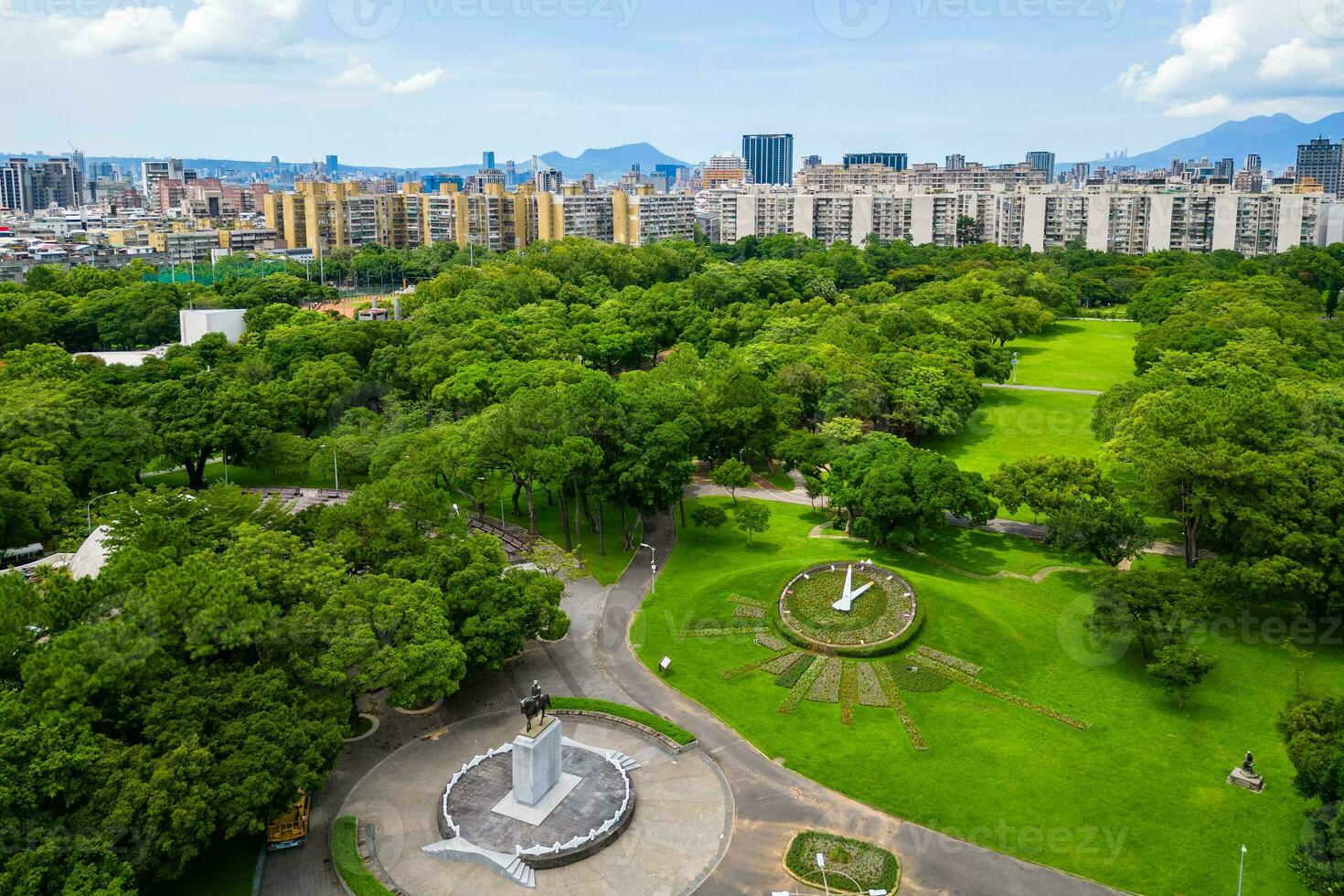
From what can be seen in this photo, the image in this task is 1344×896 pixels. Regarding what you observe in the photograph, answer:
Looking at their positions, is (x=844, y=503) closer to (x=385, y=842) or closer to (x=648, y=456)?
(x=648, y=456)

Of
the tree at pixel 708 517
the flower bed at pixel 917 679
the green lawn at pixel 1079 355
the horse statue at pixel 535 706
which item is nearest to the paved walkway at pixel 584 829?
the horse statue at pixel 535 706

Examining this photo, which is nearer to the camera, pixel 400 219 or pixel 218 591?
pixel 218 591

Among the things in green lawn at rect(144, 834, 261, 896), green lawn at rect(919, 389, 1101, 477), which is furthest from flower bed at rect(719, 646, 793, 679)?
green lawn at rect(919, 389, 1101, 477)

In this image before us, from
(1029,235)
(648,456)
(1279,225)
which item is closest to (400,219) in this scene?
(1029,235)

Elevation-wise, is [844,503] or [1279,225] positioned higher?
[1279,225]

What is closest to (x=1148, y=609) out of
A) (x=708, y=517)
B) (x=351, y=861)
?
(x=708, y=517)

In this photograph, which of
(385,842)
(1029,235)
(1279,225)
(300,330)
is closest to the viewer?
(385,842)
